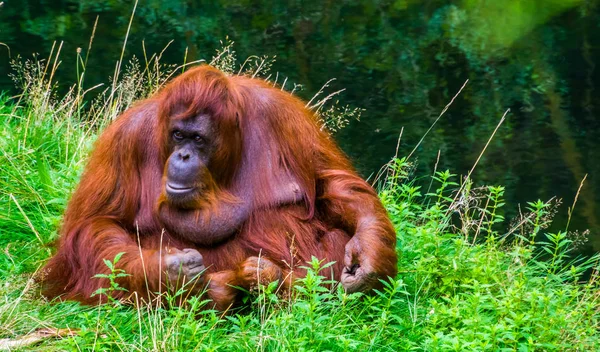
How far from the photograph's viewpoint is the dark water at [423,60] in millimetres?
8836

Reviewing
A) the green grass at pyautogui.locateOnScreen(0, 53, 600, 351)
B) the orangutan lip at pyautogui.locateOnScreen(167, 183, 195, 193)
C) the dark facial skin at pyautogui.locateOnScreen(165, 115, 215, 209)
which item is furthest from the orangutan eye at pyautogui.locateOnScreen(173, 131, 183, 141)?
the green grass at pyautogui.locateOnScreen(0, 53, 600, 351)

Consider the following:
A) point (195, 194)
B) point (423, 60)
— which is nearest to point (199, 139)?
point (195, 194)

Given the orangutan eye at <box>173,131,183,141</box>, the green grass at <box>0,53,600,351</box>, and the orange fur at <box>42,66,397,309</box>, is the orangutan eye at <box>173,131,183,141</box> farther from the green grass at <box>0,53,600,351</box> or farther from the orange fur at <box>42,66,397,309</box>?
the green grass at <box>0,53,600,351</box>

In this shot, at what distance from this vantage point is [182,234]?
3.62 meters

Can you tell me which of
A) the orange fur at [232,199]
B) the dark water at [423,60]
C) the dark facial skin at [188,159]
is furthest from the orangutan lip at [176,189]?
the dark water at [423,60]

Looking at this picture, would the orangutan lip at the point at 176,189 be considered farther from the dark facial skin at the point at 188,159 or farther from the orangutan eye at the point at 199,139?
the orangutan eye at the point at 199,139

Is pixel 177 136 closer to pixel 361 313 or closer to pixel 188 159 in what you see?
pixel 188 159

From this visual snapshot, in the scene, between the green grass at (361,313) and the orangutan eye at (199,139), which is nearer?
the green grass at (361,313)

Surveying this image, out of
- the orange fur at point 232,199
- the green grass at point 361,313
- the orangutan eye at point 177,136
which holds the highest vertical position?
the orangutan eye at point 177,136

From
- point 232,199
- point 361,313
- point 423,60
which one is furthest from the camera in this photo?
point 423,60

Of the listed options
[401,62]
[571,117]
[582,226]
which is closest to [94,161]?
[582,226]

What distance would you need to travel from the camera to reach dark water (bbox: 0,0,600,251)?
8836 millimetres

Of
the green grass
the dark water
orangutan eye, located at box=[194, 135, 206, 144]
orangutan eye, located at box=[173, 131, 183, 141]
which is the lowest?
the dark water

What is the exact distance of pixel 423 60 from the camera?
1161 centimetres
